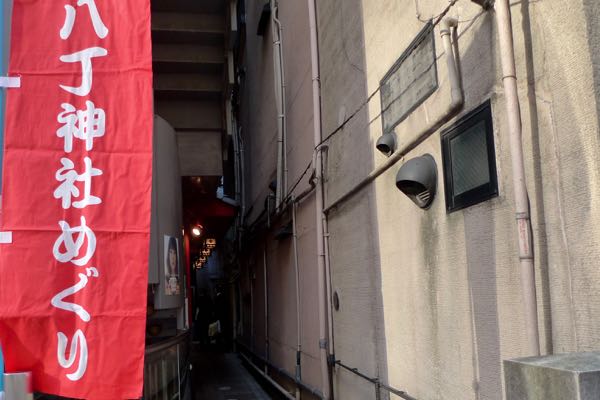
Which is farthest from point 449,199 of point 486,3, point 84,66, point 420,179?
point 84,66

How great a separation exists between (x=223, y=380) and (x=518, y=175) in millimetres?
10854

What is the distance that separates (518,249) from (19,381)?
10.9 feet

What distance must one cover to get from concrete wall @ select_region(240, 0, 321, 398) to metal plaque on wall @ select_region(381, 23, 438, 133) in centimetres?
287

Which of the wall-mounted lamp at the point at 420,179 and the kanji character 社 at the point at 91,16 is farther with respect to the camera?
the kanji character 社 at the point at 91,16

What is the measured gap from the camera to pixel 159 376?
6.45 m

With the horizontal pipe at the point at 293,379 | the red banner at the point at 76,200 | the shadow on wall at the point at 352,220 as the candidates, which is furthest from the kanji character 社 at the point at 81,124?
the horizontal pipe at the point at 293,379

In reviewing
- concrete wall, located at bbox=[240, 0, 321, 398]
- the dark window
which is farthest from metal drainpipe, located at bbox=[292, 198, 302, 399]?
the dark window

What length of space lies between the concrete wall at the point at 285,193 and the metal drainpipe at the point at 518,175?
4.79 m

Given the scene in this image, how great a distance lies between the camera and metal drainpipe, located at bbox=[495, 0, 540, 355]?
109 inches

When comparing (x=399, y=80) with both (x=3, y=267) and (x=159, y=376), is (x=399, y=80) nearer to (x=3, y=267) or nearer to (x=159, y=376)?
(x=3, y=267)

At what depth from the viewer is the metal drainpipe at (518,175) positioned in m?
2.77

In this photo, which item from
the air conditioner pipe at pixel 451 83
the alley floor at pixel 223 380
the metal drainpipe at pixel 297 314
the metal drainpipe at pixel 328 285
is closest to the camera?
the air conditioner pipe at pixel 451 83

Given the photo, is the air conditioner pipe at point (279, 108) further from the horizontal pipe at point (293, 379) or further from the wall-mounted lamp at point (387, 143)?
the wall-mounted lamp at point (387, 143)

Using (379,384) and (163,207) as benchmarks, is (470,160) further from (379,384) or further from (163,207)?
(163,207)
